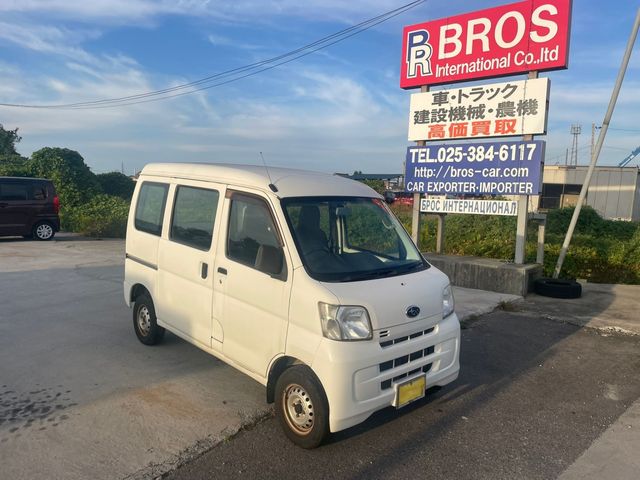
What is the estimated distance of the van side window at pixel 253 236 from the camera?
11.7 ft

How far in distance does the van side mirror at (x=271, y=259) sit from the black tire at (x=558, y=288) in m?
6.58

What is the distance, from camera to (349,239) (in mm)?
4191

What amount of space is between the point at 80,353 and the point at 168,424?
200 cm

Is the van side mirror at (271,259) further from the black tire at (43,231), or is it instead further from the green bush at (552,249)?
the black tire at (43,231)

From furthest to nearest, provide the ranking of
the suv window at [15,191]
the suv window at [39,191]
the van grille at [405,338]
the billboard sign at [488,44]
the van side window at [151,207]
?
1. the suv window at [39,191]
2. the suv window at [15,191]
3. the billboard sign at [488,44]
4. the van side window at [151,207]
5. the van grille at [405,338]

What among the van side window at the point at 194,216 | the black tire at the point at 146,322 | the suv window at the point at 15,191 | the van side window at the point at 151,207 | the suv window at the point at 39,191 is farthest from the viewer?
the suv window at the point at 39,191

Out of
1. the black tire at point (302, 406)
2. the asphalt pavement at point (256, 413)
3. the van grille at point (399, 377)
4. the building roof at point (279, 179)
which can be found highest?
the building roof at point (279, 179)

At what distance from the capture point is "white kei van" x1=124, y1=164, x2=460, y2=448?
3299 mm

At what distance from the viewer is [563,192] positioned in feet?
114

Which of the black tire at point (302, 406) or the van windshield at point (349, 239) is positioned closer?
the black tire at point (302, 406)

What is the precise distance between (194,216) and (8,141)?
4016cm

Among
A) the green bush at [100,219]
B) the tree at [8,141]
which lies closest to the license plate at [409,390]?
the green bush at [100,219]

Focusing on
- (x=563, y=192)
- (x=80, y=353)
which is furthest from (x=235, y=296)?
(x=563, y=192)

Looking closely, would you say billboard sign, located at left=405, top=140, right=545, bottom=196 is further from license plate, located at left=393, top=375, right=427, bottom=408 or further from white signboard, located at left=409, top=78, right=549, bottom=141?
license plate, located at left=393, top=375, right=427, bottom=408
